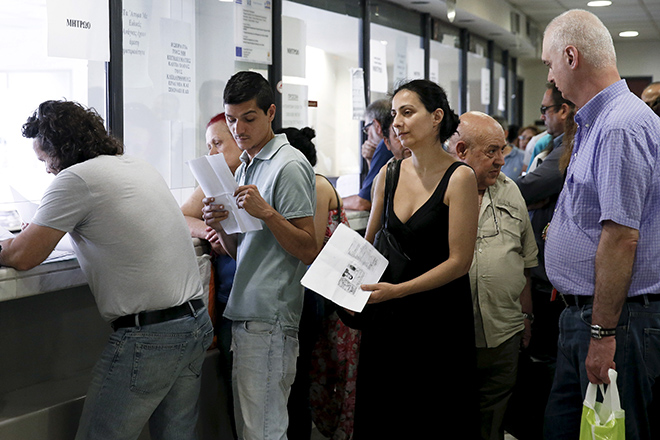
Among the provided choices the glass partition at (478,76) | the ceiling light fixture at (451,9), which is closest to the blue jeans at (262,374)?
the ceiling light fixture at (451,9)

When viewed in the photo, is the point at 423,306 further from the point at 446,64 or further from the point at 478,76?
the point at 478,76

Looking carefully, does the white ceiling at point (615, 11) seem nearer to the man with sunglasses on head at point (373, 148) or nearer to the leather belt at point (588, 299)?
the man with sunglasses on head at point (373, 148)

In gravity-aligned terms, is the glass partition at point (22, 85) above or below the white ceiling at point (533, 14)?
below

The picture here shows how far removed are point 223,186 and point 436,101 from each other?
0.79 meters

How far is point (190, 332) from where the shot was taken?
208 cm

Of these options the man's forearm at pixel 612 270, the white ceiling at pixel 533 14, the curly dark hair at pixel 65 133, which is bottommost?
the man's forearm at pixel 612 270

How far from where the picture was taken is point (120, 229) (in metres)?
1.93

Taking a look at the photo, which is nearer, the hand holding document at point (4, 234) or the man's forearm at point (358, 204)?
the hand holding document at point (4, 234)

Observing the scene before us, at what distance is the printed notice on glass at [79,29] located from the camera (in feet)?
8.37

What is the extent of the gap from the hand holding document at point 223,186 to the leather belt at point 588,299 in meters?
1.01

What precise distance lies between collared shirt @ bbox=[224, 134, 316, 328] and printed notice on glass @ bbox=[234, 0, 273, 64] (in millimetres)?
Result: 1622

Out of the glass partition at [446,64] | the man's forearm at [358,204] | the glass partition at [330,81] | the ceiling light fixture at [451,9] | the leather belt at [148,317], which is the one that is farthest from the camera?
the glass partition at [446,64]

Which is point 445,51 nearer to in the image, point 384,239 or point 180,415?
point 384,239

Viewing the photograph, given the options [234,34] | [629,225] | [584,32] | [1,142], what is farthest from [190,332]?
[234,34]
